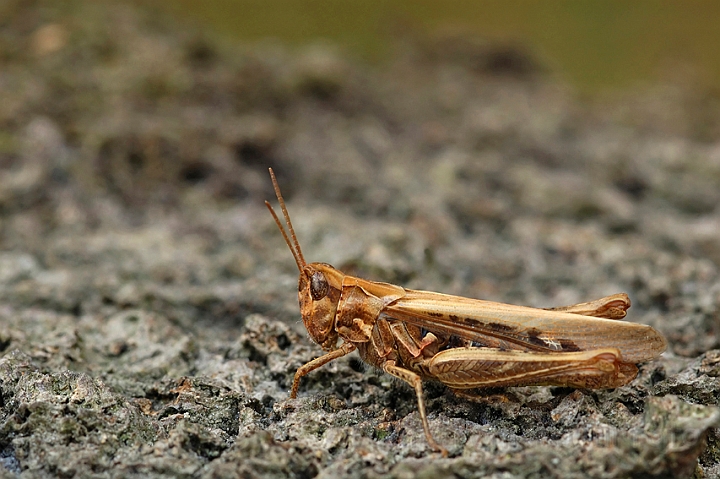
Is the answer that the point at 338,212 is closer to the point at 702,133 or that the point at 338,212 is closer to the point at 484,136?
the point at 484,136

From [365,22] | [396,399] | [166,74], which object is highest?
[365,22]

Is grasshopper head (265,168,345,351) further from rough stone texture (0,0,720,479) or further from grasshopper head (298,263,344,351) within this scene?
rough stone texture (0,0,720,479)

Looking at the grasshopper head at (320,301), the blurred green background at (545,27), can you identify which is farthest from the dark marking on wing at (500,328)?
the blurred green background at (545,27)

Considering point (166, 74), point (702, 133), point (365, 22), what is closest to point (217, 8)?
point (365, 22)

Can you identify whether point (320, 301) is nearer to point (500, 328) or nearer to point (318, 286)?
point (318, 286)

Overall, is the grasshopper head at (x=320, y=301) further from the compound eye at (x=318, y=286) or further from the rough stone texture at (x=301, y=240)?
the rough stone texture at (x=301, y=240)

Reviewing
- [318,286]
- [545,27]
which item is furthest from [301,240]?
[545,27]
